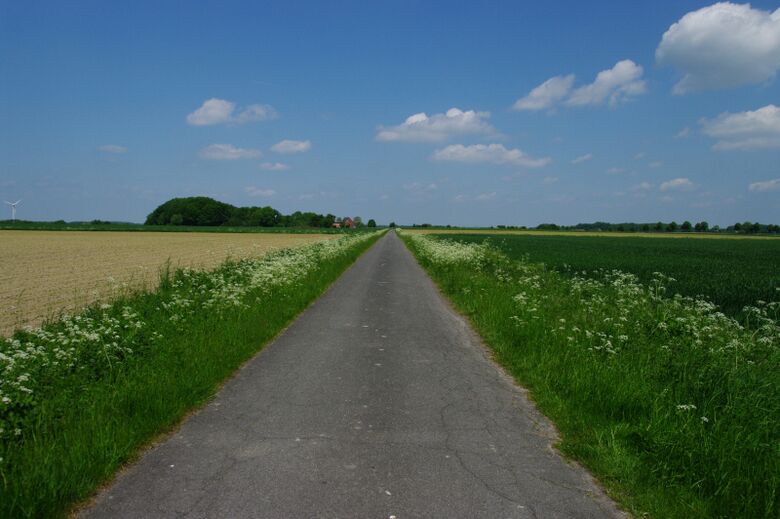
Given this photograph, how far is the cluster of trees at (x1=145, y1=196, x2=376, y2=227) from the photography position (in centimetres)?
16738

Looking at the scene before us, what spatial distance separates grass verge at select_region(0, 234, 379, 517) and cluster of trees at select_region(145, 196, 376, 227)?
549ft

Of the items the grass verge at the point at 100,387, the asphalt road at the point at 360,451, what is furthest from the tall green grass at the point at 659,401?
the grass verge at the point at 100,387

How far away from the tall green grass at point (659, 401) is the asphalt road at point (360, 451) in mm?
389

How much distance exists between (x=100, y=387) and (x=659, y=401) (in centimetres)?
666

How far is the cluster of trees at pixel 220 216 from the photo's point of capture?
16738 cm

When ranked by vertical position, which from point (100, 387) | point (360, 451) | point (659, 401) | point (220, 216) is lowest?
point (360, 451)

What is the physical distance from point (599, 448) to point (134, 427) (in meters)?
4.67

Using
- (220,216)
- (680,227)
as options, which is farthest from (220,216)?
(680,227)

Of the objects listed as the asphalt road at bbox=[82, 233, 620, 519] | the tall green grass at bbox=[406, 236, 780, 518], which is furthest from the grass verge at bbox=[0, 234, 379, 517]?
the tall green grass at bbox=[406, 236, 780, 518]

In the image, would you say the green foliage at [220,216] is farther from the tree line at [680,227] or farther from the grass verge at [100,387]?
the grass verge at [100,387]

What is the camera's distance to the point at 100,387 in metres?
5.37

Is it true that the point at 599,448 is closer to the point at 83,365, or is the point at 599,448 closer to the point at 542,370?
the point at 542,370

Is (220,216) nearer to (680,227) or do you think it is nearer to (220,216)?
(220,216)

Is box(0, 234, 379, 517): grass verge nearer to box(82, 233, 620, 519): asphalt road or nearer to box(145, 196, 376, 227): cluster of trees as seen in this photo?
box(82, 233, 620, 519): asphalt road
